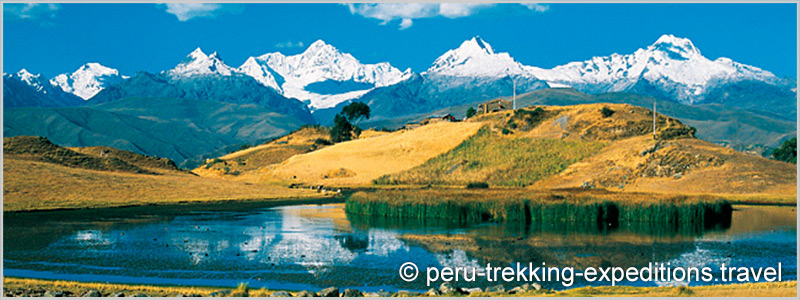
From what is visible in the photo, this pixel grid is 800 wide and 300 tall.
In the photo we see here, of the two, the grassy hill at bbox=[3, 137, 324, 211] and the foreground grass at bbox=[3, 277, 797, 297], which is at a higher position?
the grassy hill at bbox=[3, 137, 324, 211]

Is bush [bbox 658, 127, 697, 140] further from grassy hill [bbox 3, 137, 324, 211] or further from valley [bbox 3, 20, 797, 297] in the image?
grassy hill [bbox 3, 137, 324, 211]

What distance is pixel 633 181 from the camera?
100438 millimetres

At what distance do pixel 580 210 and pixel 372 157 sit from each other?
8509 cm

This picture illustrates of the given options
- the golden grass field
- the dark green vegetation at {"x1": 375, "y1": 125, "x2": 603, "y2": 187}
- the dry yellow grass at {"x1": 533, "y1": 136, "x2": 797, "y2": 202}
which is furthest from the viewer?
the dark green vegetation at {"x1": 375, "y1": 125, "x2": 603, "y2": 187}

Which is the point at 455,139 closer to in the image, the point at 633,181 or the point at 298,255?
the point at 633,181

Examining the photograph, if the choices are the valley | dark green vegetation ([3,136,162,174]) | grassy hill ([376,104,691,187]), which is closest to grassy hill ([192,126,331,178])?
the valley

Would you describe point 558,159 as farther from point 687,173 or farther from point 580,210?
point 580,210

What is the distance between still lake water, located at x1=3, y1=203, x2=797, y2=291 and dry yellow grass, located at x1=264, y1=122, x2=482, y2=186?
66.9 m

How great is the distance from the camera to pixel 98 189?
268 ft

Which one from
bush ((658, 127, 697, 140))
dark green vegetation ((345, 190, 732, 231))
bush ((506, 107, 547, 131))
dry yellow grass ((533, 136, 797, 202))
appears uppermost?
bush ((506, 107, 547, 131))

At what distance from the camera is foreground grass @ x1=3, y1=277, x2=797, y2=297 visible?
25250 mm

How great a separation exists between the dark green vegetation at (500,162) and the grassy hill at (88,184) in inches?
1020

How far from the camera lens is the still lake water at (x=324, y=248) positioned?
33375 mm

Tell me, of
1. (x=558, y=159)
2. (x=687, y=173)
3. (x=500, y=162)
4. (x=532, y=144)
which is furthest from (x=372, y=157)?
(x=687, y=173)
